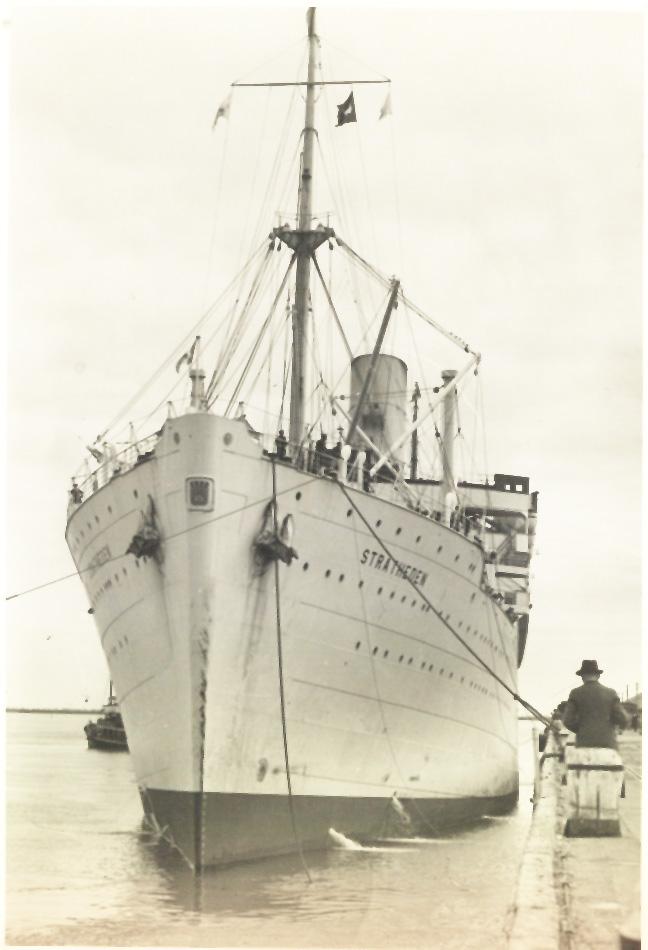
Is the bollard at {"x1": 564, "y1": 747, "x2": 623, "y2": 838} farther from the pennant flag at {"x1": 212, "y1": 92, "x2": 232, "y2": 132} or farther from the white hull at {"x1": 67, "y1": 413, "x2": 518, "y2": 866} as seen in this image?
the pennant flag at {"x1": 212, "y1": 92, "x2": 232, "y2": 132}

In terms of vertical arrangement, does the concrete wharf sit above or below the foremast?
below

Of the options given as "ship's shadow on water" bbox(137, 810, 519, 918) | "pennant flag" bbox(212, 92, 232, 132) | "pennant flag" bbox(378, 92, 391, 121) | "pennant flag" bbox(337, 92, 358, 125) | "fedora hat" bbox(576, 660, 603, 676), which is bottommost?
"ship's shadow on water" bbox(137, 810, 519, 918)

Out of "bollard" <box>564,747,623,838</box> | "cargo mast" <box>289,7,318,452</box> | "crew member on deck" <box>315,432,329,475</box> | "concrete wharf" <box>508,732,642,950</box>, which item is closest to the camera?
"concrete wharf" <box>508,732,642,950</box>

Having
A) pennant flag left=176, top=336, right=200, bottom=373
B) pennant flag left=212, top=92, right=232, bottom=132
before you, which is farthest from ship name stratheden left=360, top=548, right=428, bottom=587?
pennant flag left=212, top=92, right=232, bottom=132

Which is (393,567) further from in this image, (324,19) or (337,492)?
(324,19)

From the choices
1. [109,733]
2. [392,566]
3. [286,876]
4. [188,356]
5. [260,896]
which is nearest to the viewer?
[260,896]

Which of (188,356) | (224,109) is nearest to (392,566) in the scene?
(188,356)

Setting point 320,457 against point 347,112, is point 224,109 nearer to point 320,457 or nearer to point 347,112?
point 347,112
